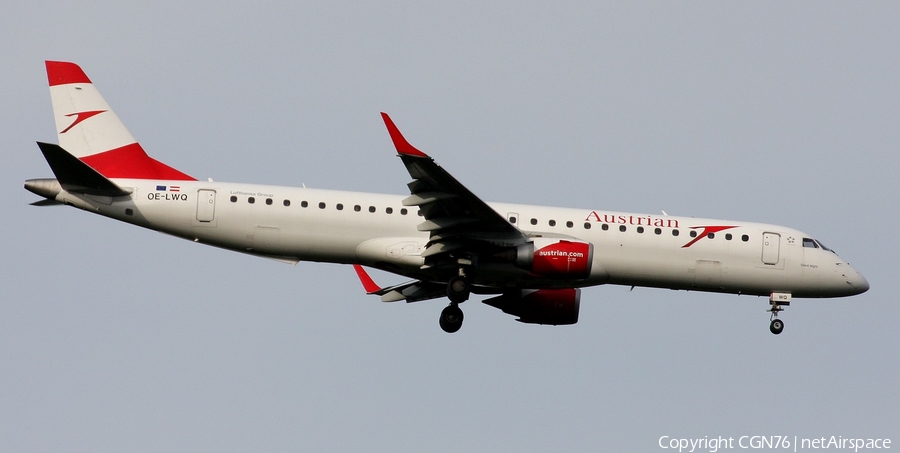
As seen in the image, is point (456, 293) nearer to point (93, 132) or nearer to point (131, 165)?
point (131, 165)

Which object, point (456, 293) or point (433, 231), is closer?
point (433, 231)

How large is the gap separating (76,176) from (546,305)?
14.5 metres

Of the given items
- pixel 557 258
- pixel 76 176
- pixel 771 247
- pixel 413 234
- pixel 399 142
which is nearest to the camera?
pixel 399 142

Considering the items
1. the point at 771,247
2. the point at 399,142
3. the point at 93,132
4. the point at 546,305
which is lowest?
the point at 546,305

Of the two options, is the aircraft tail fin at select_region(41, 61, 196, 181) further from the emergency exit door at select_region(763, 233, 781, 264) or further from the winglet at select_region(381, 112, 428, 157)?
the emergency exit door at select_region(763, 233, 781, 264)

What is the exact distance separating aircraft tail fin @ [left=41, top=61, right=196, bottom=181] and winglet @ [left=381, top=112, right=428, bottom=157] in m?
8.05

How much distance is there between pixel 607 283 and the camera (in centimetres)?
3369

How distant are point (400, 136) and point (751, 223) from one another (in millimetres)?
12729

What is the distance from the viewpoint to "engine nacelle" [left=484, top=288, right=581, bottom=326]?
35875mm

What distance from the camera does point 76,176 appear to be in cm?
3094

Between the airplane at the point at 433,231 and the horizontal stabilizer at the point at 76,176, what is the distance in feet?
0.14

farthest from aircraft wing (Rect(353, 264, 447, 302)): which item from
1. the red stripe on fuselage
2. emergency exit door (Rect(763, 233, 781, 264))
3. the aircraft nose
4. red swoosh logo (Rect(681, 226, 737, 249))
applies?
the aircraft nose

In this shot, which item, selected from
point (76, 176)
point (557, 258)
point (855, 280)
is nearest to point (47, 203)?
point (76, 176)

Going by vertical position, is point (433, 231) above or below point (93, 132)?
below
